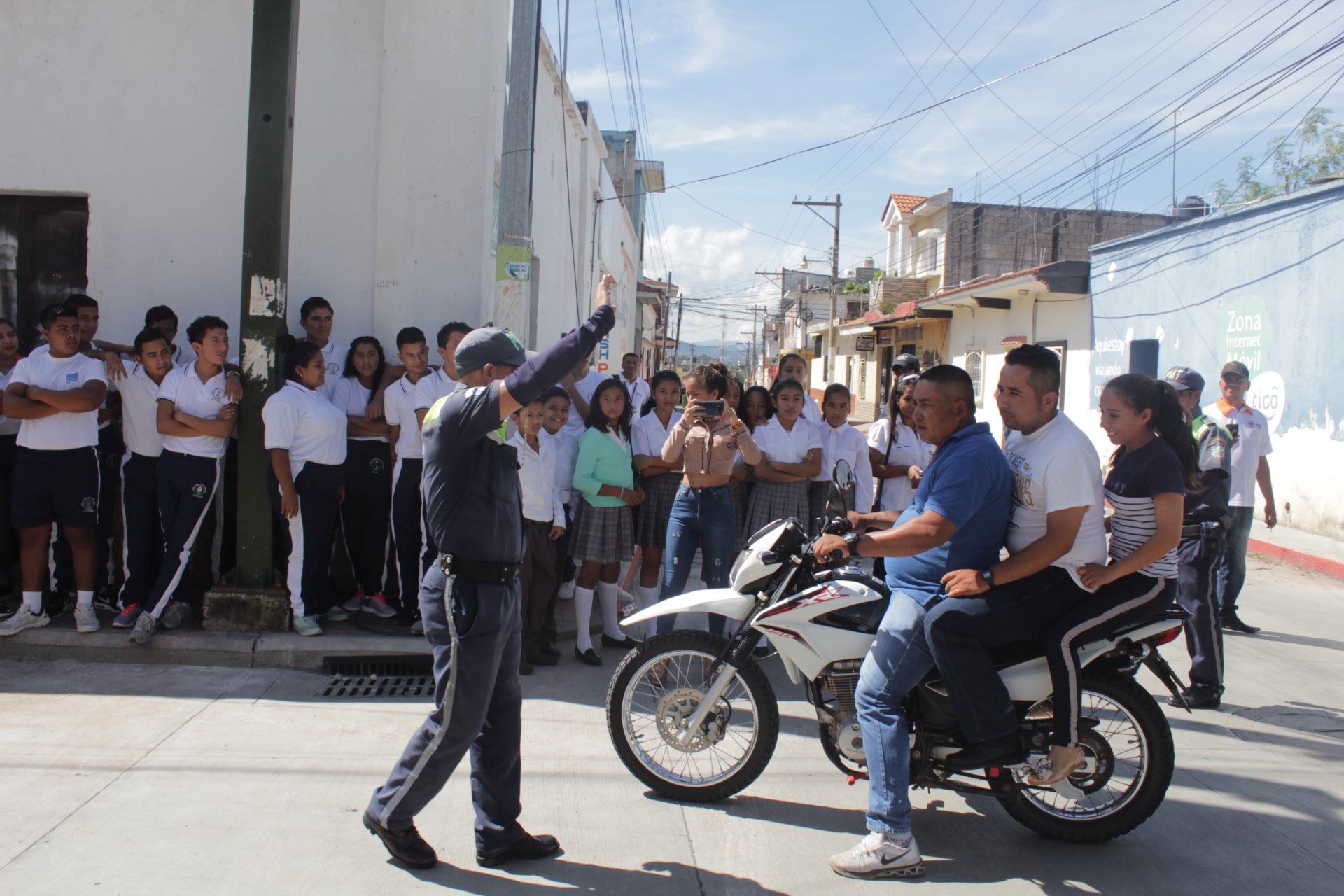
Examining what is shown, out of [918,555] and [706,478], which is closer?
[918,555]

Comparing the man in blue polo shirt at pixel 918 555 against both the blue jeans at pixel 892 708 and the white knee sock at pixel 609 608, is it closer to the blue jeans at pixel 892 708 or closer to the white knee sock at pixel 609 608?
the blue jeans at pixel 892 708

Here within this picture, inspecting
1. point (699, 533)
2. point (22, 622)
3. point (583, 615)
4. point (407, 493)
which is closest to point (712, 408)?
point (699, 533)

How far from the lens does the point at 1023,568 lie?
138 inches

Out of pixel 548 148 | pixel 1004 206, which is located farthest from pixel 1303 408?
pixel 1004 206

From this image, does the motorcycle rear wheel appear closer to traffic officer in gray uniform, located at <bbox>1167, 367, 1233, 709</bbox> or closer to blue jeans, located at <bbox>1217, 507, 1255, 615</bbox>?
traffic officer in gray uniform, located at <bbox>1167, 367, 1233, 709</bbox>

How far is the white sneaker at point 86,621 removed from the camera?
5.70m

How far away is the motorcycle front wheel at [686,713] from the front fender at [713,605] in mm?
107

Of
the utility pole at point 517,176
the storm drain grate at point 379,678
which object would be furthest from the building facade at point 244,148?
the storm drain grate at point 379,678

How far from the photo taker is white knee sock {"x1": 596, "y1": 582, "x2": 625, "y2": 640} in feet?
20.2

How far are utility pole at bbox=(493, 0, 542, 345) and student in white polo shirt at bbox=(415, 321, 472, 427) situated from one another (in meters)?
0.40

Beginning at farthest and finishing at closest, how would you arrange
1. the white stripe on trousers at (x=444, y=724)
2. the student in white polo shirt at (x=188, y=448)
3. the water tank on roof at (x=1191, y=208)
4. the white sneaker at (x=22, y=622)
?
1. the water tank on roof at (x=1191, y=208)
2. the student in white polo shirt at (x=188, y=448)
3. the white sneaker at (x=22, y=622)
4. the white stripe on trousers at (x=444, y=724)

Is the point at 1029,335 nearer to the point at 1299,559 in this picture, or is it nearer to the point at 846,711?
the point at 1299,559

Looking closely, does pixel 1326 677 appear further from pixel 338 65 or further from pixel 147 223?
pixel 147 223

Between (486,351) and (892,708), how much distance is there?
78.0 inches
